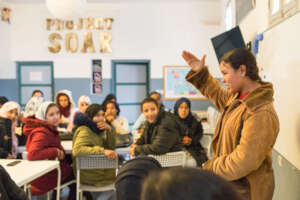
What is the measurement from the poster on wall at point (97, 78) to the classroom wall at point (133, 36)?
10 centimetres

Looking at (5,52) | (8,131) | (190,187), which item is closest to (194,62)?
(190,187)

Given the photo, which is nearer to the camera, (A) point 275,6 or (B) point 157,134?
(A) point 275,6

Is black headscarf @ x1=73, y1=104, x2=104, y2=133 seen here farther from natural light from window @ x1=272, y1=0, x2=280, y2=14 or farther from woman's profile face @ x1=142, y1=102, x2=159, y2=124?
natural light from window @ x1=272, y1=0, x2=280, y2=14

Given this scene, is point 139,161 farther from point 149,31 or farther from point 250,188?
point 149,31

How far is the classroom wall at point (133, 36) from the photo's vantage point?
18.6ft

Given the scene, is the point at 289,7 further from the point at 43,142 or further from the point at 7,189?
the point at 43,142

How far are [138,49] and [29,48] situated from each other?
8.52ft

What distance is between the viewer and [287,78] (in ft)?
4.67

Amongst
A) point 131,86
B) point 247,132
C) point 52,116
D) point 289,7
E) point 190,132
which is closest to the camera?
point 247,132

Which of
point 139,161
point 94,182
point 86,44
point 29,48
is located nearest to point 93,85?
point 86,44

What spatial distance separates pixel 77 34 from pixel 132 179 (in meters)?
5.75

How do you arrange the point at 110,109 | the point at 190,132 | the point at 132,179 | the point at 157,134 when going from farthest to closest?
the point at 110,109 → the point at 190,132 → the point at 157,134 → the point at 132,179

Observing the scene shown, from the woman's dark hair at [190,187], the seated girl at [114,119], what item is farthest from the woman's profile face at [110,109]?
the woman's dark hair at [190,187]

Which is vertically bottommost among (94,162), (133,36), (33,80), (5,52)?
(94,162)
